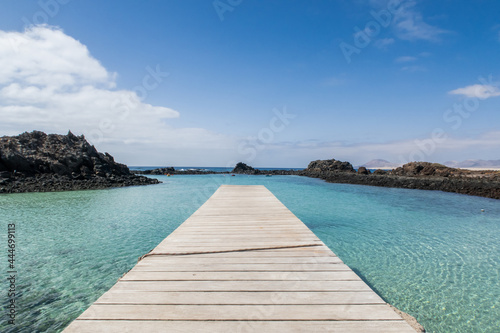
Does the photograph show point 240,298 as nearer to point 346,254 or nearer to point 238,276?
point 238,276

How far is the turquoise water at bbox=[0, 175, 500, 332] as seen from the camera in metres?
4.19

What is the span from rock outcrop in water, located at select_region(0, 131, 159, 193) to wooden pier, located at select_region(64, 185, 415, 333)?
901 inches

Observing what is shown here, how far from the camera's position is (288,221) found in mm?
5914

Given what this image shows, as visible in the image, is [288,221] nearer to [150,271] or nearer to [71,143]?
[150,271]

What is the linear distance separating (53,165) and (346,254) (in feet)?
97.0

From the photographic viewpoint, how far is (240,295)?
239 centimetres

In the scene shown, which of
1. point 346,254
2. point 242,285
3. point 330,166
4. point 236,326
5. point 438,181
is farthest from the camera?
point 330,166

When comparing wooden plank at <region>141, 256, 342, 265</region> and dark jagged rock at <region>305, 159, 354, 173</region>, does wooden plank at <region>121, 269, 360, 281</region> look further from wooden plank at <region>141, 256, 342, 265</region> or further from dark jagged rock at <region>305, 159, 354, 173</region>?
dark jagged rock at <region>305, 159, 354, 173</region>

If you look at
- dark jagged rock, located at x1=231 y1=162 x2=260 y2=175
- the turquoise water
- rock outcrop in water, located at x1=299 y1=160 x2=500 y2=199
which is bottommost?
the turquoise water

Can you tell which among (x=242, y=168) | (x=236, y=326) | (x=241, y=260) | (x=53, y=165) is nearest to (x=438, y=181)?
(x=241, y=260)

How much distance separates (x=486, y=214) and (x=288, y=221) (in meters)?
13.3

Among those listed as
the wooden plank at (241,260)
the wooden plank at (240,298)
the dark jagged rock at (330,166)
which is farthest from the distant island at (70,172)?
the wooden plank at (240,298)

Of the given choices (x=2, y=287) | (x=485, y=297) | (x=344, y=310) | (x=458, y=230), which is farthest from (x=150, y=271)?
(x=458, y=230)
